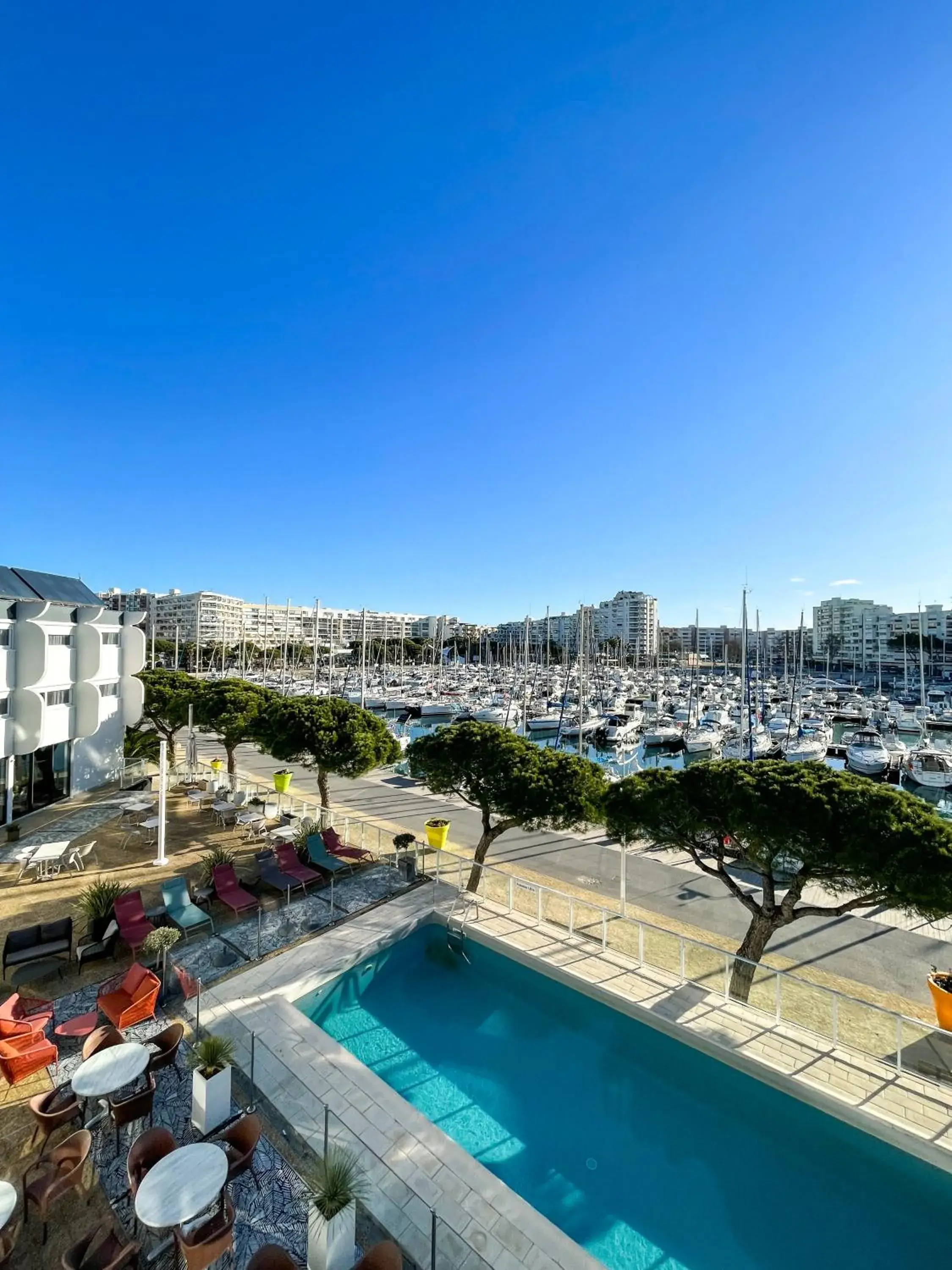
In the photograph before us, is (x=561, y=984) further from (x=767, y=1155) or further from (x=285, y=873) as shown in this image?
(x=285, y=873)

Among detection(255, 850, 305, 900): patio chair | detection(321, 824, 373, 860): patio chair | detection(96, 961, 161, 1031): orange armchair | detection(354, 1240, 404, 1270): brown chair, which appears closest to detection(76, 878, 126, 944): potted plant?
detection(96, 961, 161, 1031): orange armchair

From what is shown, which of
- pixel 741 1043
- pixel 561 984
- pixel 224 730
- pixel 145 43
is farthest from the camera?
pixel 224 730

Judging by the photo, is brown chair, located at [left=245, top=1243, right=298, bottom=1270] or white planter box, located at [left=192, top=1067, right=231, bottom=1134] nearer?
brown chair, located at [left=245, top=1243, right=298, bottom=1270]

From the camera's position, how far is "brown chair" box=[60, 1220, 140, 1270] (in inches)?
162

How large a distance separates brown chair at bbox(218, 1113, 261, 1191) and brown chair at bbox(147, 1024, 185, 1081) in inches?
60.0

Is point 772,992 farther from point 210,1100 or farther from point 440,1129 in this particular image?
point 210,1100

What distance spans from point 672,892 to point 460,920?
6.54m

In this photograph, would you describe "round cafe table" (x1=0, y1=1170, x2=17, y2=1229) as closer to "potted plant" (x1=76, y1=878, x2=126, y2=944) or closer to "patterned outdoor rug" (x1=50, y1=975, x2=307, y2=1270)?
"patterned outdoor rug" (x1=50, y1=975, x2=307, y2=1270)

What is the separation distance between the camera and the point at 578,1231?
5.36 metres

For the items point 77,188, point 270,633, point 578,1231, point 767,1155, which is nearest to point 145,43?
point 77,188

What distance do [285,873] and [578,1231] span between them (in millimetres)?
8159

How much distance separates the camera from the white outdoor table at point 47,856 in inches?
452

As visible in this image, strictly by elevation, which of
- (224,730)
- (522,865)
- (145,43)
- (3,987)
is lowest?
(522,865)

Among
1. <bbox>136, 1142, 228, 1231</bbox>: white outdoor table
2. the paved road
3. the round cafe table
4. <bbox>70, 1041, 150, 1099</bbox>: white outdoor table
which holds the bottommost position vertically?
the paved road
